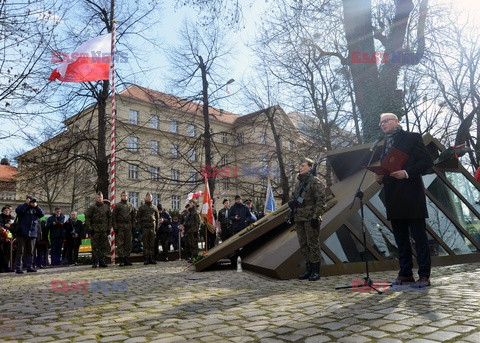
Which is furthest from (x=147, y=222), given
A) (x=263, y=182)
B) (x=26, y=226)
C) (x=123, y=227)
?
(x=263, y=182)

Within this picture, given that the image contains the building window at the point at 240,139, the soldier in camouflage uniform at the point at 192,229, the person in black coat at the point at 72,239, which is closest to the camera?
the soldier in camouflage uniform at the point at 192,229

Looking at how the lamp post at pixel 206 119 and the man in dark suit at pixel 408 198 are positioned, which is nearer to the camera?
the man in dark suit at pixel 408 198

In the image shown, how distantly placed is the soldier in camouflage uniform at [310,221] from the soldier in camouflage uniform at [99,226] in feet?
21.8

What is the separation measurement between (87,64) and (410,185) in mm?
10986

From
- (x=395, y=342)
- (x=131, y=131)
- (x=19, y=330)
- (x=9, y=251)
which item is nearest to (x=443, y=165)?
(x=395, y=342)

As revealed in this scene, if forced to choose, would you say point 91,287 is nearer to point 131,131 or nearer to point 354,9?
point 354,9

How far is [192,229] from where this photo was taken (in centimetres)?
1241

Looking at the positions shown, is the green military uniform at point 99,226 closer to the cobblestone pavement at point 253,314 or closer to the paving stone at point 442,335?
the cobblestone pavement at point 253,314

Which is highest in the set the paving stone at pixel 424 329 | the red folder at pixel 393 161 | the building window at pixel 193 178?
the building window at pixel 193 178

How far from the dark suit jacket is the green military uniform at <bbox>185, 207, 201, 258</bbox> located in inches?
311

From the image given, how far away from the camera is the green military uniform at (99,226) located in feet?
37.0

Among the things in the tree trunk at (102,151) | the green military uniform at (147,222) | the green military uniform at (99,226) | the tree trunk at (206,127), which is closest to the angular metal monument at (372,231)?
the green military uniform at (147,222)

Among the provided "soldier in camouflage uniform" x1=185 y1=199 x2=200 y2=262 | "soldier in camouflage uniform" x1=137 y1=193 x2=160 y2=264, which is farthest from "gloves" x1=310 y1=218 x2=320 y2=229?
"soldier in camouflage uniform" x1=185 y1=199 x2=200 y2=262

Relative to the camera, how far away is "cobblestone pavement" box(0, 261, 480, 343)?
10.2ft
